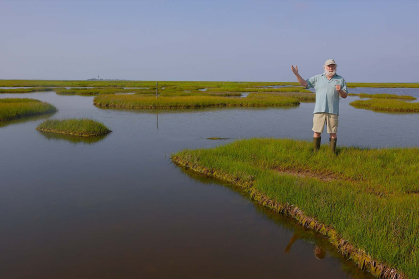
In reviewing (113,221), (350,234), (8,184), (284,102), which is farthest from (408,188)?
(284,102)

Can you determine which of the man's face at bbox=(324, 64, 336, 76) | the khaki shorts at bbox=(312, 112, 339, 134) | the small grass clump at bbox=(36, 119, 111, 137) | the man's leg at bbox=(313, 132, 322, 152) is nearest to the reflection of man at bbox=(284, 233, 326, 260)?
the khaki shorts at bbox=(312, 112, 339, 134)

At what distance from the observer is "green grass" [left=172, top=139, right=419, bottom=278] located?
4.73 metres

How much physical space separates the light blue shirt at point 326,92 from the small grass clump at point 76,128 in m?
11.6

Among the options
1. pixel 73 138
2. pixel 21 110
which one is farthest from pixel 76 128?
pixel 21 110

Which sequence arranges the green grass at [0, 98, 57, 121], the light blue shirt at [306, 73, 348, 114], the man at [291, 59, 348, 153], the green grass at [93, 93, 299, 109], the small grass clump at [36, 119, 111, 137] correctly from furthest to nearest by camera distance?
1. the green grass at [93, 93, 299, 109]
2. the green grass at [0, 98, 57, 121]
3. the small grass clump at [36, 119, 111, 137]
4. the light blue shirt at [306, 73, 348, 114]
5. the man at [291, 59, 348, 153]

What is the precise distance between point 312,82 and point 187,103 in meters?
24.2

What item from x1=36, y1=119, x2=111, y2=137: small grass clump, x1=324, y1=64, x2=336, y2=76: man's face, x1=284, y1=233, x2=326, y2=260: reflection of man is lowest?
x1=284, y1=233, x2=326, y2=260: reflection of man

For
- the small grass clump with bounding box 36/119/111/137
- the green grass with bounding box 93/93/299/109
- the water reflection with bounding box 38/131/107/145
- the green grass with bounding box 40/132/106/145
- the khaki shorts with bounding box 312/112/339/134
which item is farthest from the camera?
the green grass with bounding box 93/93/299/109

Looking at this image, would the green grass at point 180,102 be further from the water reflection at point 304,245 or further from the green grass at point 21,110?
the water reflection at point 304,245

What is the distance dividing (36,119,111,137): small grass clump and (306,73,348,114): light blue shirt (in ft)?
38.0

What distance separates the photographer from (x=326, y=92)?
855 centimetres

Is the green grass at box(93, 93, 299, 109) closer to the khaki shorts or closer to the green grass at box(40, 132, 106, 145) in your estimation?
the green grass at box(40, 132, 106, 145)

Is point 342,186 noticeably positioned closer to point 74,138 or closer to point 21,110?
point 74,138

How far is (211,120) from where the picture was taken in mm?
22438
